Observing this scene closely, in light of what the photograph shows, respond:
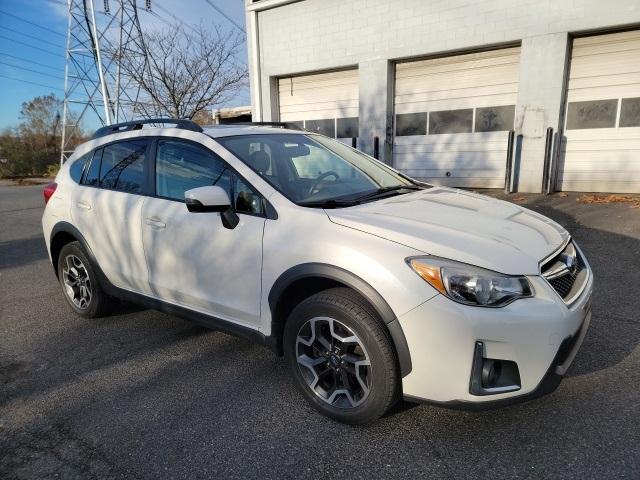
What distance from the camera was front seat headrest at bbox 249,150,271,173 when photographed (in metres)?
2.97

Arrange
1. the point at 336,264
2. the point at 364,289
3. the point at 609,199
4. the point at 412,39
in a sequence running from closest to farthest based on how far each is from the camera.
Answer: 1. the point at 364,289
2. the point at 336,264
3. the point at 609,199
4. the point at 412,39

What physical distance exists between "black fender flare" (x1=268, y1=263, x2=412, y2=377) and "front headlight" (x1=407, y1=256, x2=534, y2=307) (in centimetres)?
25

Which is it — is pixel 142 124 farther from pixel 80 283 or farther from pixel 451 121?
pixel 451 121

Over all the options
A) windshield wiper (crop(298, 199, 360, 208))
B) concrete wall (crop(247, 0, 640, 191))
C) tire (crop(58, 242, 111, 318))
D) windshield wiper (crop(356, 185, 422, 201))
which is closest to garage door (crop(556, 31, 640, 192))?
concrete wall (crop(247, 0, 640, 191))

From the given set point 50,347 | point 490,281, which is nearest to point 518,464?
point 490,281

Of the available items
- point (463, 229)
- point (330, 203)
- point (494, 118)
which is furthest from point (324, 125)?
point (463, 229)

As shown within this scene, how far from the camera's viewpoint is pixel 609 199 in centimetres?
850

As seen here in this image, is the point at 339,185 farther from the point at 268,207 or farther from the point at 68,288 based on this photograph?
the point at 68,288

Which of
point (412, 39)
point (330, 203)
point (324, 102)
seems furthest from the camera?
point (324, 102)

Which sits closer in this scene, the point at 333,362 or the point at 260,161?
the point at 333,362

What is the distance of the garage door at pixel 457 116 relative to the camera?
993 centimetres

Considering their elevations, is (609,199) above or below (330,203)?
below

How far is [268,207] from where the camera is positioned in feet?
8.92

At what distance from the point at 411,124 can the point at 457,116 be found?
3.93 feet
